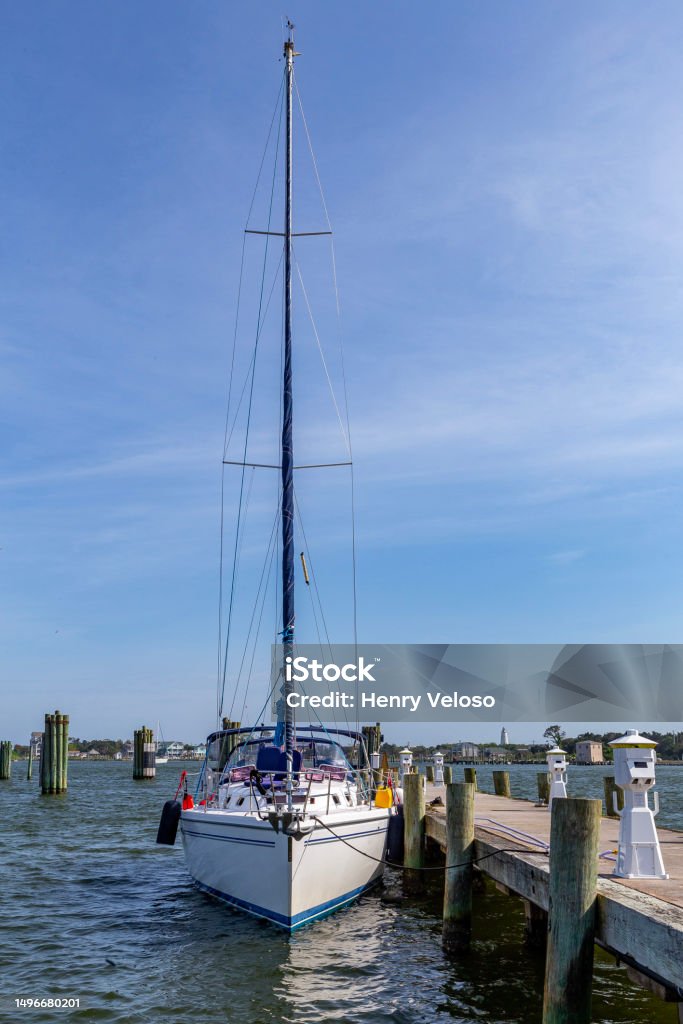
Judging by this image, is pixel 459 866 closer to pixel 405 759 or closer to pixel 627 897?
pixel 627 897

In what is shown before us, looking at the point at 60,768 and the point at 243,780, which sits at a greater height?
the point at 243,780

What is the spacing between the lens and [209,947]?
13.8 meters

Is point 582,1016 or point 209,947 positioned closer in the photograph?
point 582,1016

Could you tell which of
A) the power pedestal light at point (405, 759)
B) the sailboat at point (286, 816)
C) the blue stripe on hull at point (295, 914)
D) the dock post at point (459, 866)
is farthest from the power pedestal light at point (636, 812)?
the power pedestal light at point (405, 759)

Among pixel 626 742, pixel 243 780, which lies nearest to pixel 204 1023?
pixel 626 742

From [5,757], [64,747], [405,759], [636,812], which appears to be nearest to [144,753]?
[5,757]

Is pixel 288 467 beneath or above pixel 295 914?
above

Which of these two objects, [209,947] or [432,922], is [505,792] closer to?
[432,922]

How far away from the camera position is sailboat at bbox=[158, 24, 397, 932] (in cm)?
1371

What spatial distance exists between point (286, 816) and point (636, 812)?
5.98 metres

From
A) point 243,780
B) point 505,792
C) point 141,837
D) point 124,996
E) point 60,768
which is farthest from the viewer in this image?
point 60,768

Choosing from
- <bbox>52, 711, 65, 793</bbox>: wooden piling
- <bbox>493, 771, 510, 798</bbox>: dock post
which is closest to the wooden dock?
<bbox>493, 771, 510, 798</bbox>: dock post

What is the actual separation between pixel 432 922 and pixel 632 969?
29.6ft

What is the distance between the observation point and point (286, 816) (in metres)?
13.3
